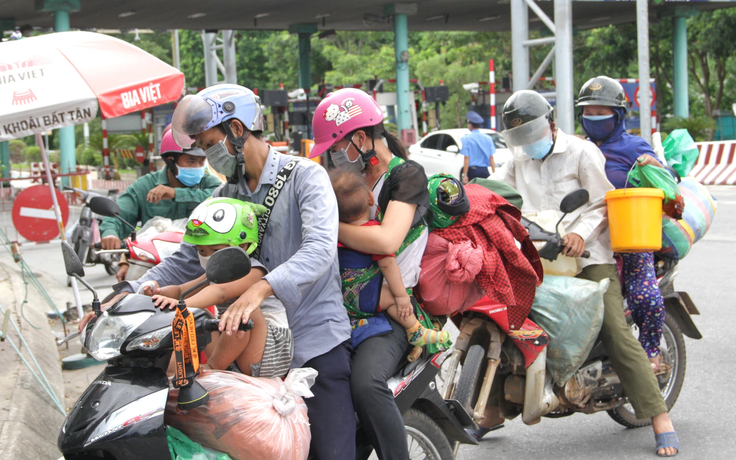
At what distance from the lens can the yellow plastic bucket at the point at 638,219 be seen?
3.82m

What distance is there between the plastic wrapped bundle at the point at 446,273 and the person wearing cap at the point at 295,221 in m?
0.49

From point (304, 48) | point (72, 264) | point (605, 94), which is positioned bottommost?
point (72, 264)

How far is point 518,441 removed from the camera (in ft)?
14.5

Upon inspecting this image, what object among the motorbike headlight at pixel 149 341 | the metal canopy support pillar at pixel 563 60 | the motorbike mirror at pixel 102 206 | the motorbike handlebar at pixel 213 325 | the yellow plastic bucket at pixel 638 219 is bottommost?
the motorbike headlight at pixel 149 341

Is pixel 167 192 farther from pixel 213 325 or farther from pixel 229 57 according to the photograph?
pixel 229 57

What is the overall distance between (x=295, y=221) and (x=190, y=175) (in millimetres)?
2447

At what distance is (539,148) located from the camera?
404 centimetres

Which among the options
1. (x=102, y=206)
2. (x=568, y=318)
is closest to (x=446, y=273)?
(x=568, y=318)

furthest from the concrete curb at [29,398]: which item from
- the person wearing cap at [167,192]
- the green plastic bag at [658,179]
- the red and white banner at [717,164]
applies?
the red and white banner at [717,164]

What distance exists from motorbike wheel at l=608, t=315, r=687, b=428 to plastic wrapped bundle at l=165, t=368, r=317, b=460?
2.56m

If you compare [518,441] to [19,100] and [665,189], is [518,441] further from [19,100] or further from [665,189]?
[19,100]

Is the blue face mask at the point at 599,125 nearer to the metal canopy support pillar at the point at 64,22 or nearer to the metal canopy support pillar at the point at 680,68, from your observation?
the metal canopy support pillar at the point at 64,22

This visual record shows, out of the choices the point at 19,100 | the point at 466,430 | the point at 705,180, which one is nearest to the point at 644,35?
the point at 705,180

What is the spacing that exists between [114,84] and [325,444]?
167 inches
